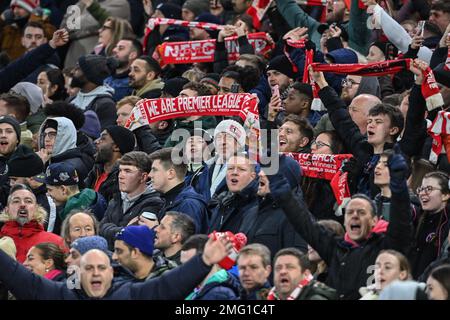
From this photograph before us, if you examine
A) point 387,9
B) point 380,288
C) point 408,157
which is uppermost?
point 387,9

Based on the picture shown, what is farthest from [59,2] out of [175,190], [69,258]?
[69,258]

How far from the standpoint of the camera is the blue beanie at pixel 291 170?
38.0ft

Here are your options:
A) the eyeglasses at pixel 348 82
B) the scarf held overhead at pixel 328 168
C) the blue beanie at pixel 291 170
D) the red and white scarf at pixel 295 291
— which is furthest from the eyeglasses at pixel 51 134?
the red and white scarf at pixel 295 291

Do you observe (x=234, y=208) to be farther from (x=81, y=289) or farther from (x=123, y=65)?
(x=123, y=65)

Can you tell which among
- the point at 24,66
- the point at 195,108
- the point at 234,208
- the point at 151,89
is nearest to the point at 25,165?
the point at 195,108

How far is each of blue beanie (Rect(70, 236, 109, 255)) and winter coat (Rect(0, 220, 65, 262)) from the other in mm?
1006

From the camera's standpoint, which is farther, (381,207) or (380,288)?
(381,207)

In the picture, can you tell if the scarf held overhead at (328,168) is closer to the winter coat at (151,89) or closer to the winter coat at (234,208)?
the winter coat at (234,208)

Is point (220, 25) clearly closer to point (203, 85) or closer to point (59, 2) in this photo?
point (203, 85)

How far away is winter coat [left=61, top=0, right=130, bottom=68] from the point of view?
1866 cm

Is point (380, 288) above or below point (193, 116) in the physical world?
below

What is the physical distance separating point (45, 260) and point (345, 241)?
244 centimetres

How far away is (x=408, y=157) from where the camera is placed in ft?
39.5

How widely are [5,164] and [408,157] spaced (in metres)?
4.16
